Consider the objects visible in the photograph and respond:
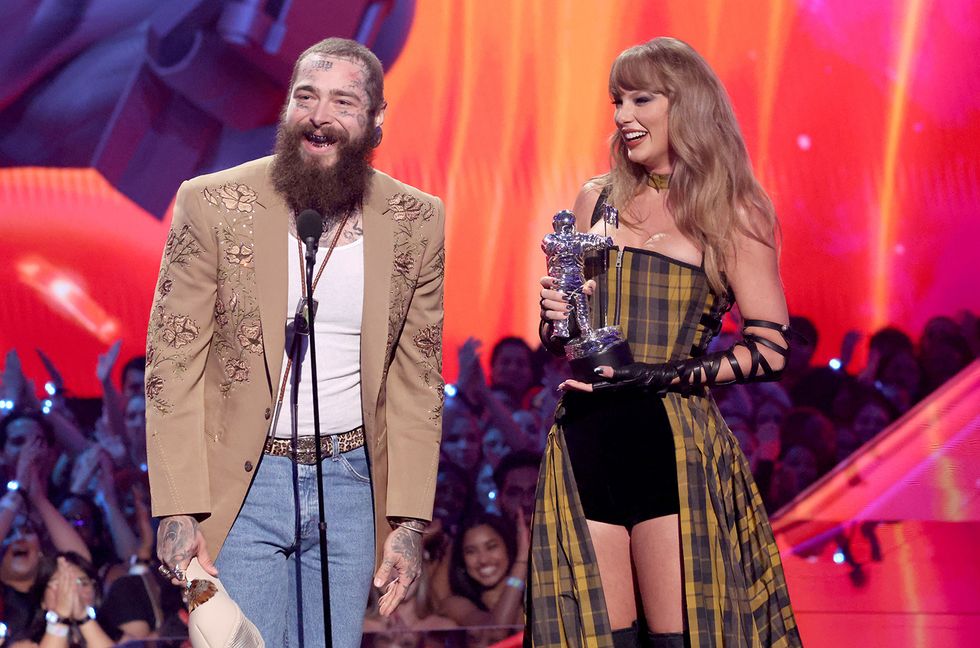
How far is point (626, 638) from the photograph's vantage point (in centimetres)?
254

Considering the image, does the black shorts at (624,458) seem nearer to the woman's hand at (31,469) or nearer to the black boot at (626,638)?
the black boot at (626,638)

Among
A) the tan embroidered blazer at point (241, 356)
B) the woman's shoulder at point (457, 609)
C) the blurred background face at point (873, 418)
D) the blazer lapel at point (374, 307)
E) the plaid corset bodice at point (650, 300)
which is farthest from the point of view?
the blurred background face at point (873, 418)

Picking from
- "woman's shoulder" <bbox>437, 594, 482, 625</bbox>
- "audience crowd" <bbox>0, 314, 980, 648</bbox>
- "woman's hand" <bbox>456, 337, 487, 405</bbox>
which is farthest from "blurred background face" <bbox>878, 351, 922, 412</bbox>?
"woman's shoulder" <bbox>437, 594, 482, 625</bbox>

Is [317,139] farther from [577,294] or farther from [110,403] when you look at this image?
[110,403]

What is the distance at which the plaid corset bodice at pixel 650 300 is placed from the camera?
2.63 meters

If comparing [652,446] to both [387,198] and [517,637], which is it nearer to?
[387,198]

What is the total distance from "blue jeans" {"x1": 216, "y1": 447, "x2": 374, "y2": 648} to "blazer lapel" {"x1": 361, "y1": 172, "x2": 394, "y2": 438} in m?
0.13

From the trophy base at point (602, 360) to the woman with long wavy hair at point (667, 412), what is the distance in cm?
2

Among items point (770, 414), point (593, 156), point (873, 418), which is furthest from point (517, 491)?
point (873, 418)

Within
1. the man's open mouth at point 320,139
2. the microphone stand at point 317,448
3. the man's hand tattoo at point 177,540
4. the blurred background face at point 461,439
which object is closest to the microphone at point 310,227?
the microphone stand at point 317,448

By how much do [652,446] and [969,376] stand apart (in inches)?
128

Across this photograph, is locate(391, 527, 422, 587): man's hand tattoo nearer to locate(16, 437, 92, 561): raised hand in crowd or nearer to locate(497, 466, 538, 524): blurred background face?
locate(497, 466, 538, 524): blurred background face

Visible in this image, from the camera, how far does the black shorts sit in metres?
2.54

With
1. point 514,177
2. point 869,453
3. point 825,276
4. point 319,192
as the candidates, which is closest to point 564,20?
point 514,177
